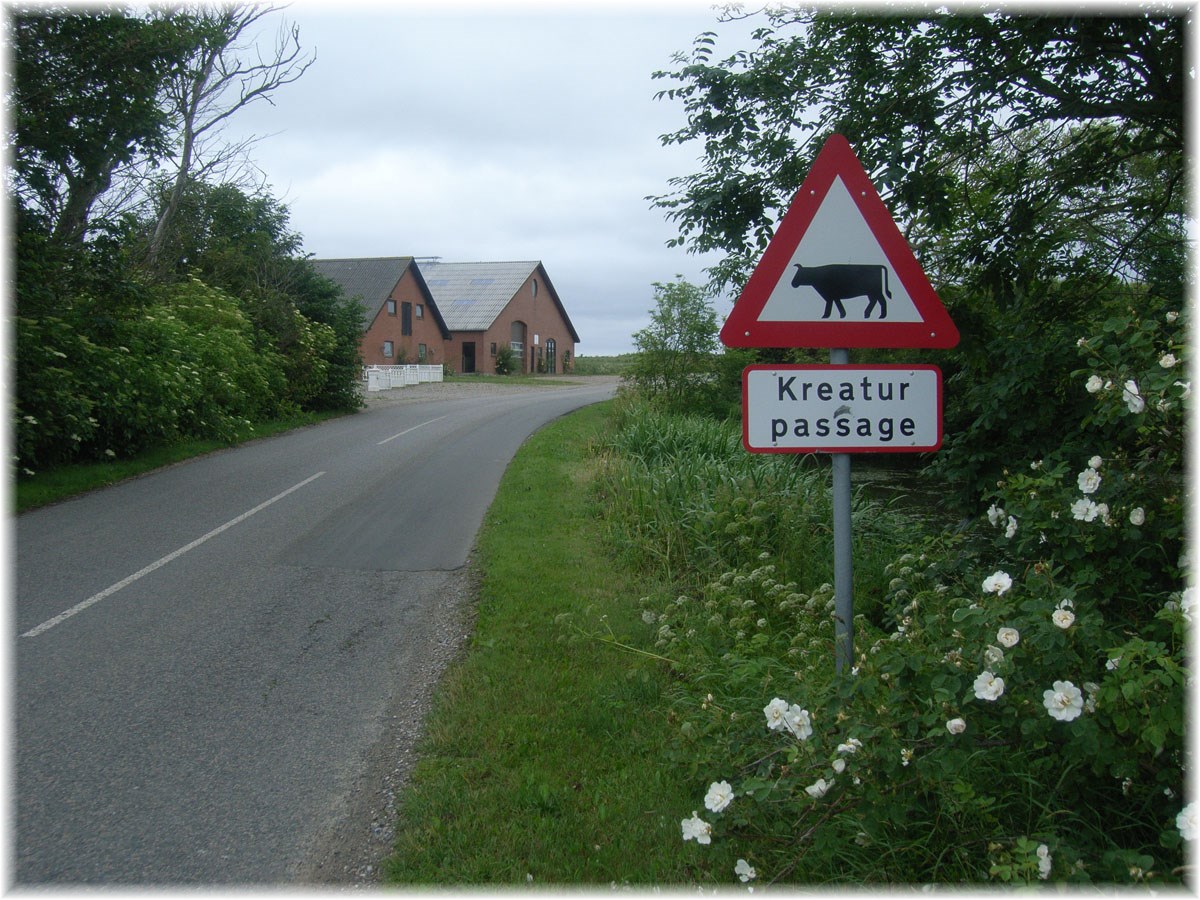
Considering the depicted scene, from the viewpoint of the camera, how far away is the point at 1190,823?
2.26 meters

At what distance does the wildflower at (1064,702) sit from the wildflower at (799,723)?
67cm

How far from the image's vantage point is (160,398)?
1566 cm

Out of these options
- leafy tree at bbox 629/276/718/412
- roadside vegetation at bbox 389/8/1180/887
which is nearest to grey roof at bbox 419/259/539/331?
leafy tree at bbox 629/276/718/412

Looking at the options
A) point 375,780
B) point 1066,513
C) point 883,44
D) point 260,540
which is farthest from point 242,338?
point 1066,513

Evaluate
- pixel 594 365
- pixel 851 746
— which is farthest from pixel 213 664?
pixel 594 365

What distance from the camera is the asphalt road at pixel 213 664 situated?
3648 mm

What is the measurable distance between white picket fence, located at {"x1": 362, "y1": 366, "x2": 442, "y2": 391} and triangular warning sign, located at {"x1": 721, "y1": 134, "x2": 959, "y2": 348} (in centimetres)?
3642

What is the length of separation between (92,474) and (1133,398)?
1371 centimetres

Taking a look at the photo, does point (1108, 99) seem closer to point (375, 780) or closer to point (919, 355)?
point (919, 355)

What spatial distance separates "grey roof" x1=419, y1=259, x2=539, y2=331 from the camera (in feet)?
195

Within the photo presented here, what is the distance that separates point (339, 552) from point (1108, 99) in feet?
24.6

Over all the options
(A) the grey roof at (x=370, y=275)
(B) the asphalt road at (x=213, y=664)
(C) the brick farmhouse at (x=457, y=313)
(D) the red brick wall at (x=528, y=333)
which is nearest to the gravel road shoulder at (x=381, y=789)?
(B) the asphalt road at (x=213, y=664)

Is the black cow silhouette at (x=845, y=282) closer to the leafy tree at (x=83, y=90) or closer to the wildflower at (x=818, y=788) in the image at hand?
the wildflower at (x=818, y=788)

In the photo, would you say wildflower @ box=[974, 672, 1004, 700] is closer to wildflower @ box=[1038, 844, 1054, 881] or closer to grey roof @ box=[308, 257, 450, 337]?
wildflower @ box=[1038, 844, 1054, 881]
